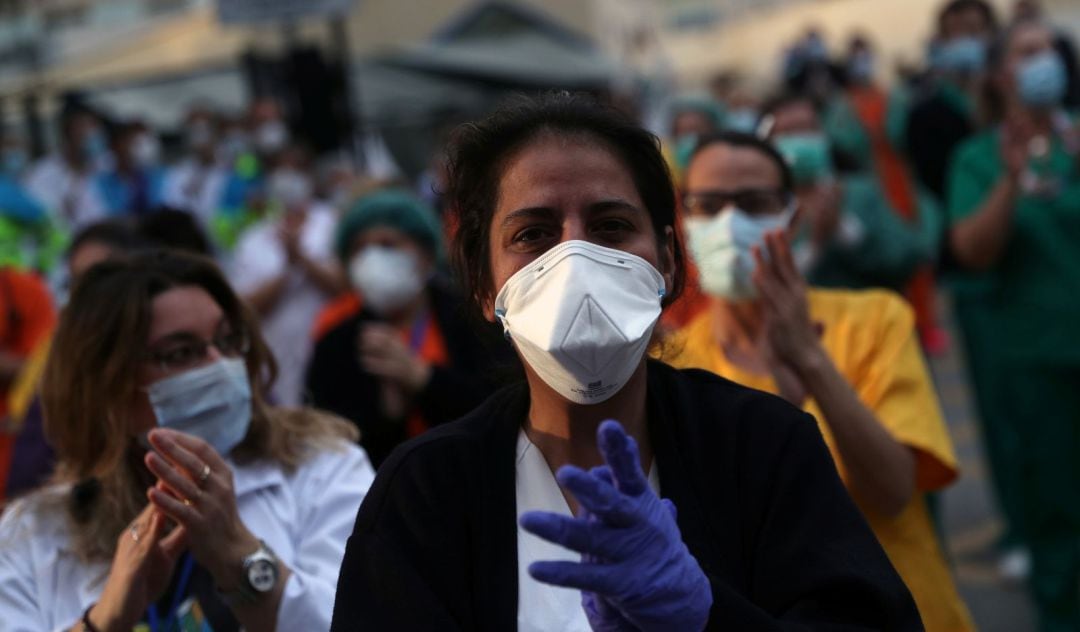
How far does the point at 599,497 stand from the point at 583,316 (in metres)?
0.40

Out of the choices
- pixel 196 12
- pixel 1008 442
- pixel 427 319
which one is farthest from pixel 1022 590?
pixel 196 12

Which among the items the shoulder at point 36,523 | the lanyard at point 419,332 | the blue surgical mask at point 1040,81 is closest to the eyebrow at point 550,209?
the shoulder at point 36,523

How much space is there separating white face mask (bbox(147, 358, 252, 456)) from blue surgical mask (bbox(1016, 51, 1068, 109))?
3.62 metres

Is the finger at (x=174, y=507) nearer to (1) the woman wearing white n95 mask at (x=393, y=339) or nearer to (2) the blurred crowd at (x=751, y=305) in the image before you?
(2) the blurred crowd at (x=751, y=305)

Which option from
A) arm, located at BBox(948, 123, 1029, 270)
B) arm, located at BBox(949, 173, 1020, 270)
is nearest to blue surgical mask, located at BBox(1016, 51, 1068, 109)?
arm, located at BBox(948, 123, 1029, 270)

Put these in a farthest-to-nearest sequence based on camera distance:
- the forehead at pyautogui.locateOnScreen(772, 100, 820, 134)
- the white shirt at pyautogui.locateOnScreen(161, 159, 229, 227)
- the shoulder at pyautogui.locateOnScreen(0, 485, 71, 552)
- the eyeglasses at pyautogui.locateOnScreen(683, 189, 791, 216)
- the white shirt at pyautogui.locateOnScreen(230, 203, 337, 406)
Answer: the white shirt at pyautogui.locateOnScreen(161, 159, 229, 227) → the white shirt at pyautogui.locateOnScreen(230, 203, 337, 406) → the forehead at pyautogui.locateOnScreen(772, 100, 820, 134) → the eyeglasses at pyautogui.locateOnScreen(683, 189, 791, 216) → the shoulder at pyautogui.locateOnScreen(0, 485, 71, 552)

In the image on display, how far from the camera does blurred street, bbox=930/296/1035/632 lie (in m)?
6.32

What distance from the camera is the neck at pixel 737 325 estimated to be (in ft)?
A: 13.0

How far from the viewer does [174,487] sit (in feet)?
9.74

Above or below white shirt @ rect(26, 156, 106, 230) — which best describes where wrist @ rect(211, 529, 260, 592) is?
above

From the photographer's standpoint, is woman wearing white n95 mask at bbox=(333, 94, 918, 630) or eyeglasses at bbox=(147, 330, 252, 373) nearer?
woman wearing white n95 mask at bbox=(333, 94, 918, 630)

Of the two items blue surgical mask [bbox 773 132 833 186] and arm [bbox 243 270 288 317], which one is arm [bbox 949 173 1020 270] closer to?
blue surgical mask [bbox 773 132 833 186]

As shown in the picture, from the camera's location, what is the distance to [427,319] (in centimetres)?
544

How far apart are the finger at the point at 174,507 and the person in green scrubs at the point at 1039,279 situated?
3777mm
